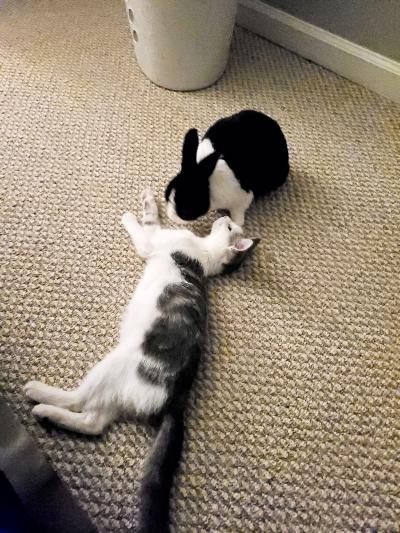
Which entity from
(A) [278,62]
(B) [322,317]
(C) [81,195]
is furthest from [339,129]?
(C) [81,195]

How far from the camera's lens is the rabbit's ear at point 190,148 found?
3.65 ft

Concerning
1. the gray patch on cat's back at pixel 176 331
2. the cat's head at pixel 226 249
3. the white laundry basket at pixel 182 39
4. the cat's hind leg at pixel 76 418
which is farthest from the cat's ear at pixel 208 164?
the cat's hind leg at pixel 76 418

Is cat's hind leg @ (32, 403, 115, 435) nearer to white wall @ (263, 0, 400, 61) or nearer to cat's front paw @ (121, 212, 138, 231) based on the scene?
cat's front paw @ (121, 212, 138, 231)

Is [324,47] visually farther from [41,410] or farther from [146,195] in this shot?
[41,410]

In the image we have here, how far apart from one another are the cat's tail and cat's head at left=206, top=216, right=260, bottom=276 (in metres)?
0.37

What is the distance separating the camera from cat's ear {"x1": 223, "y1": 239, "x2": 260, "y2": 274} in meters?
1.11

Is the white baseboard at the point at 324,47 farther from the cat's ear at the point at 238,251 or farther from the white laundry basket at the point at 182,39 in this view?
the cat's ear at the point at 238,251

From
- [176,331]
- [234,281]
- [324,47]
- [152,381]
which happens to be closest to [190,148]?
[234,281]

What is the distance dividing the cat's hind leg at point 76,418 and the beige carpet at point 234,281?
0.03 metres

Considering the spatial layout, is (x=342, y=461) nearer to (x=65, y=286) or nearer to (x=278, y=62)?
(x=65, y=286)

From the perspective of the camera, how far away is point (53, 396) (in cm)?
93

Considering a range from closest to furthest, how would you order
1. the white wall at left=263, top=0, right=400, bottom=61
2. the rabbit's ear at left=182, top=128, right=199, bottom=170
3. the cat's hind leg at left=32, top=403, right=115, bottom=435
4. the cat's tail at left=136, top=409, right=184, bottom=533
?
the cat's tail at left=136, top=409, right=184, bottom=533 < the cat's hind leg at left=32, top=403, right=115, bottom=435 < the rabbit's ear at left=182, top=128, right=199, bottom=170 < the white wall at left=263, top=0, right=400, bottom=61

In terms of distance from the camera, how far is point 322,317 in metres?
1.13

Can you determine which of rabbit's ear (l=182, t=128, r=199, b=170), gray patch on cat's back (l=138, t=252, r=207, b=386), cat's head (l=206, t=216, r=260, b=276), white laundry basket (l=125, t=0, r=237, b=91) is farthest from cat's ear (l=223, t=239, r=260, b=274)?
white laundry basket (l=125, t=0, r=237, b=91)
